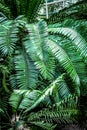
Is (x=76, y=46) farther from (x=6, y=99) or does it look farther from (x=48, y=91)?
(x=6, y=99)

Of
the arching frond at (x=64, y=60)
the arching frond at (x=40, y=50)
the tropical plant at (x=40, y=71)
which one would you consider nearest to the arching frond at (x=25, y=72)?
the tropical plant at (x=40, y=71)

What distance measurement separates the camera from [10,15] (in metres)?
5.09

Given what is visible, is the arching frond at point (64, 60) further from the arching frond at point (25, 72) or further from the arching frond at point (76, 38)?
the arching frond at point (25, 72)

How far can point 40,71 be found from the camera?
423 cm

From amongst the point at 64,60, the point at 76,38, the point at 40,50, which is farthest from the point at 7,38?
the point at 76,38

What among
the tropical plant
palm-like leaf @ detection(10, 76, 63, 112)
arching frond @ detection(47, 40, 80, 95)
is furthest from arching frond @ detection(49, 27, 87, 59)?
palm-like leaf @ detection(10, 76, 63, 112)

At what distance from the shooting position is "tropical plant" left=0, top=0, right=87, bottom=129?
13.4 feet

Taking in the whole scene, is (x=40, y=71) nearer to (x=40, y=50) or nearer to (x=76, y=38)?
(x=40, y=50)

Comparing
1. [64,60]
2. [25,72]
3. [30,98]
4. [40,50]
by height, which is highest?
[40,50]

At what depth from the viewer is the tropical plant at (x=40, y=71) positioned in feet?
13.4

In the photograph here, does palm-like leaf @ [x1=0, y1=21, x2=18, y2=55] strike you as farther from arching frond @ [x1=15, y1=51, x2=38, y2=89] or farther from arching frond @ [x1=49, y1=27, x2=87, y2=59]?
arching frond @ [x1=49, y1=27, x2=87, y2=59]

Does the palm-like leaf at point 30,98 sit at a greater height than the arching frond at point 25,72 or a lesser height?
lesser

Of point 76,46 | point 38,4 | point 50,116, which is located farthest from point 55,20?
point 50,116

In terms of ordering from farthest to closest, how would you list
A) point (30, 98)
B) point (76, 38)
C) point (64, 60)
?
point (76, 38), point (64, 60), point (30, 98)
